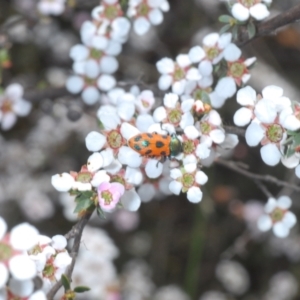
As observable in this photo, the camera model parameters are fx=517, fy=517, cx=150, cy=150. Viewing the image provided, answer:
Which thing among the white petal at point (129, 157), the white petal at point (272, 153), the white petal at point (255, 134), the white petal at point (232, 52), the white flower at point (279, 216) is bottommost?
the white flower at point (279, 216)

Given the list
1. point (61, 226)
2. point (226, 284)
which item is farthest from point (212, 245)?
point (61, 226)

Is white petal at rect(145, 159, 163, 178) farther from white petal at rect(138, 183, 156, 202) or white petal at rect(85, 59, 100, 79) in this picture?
white petal at rect(85, 59, 100, 79)

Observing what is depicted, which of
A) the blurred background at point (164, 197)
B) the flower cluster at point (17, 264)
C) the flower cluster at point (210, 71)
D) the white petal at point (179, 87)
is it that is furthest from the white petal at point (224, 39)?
the blurred background at point (164, 197)

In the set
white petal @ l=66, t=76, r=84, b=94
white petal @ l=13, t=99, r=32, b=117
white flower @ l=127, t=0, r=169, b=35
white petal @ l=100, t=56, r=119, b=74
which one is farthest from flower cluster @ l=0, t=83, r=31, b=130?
white flower @ l=127, t=0, r=169, b=35

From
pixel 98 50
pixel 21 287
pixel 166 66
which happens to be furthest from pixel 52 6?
pixel 21 287

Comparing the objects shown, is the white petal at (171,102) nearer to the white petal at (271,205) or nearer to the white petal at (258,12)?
the white petal at (258,12)

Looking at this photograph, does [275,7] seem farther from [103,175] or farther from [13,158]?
[103,175]
